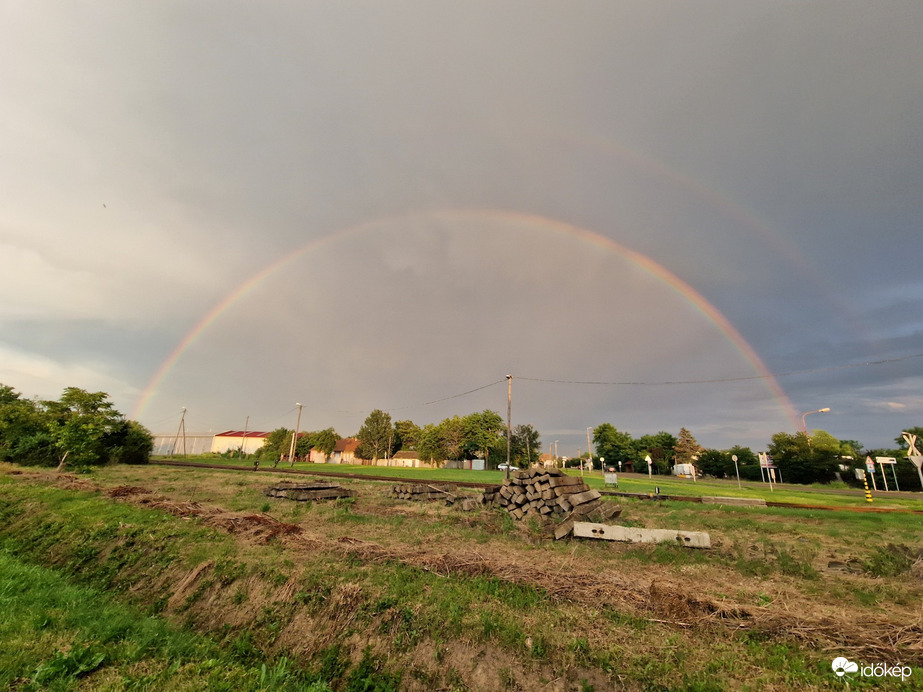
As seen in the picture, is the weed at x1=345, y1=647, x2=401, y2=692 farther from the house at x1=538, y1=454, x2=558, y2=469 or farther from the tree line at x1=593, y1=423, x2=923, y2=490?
the tree line at x1=593, y1=423, x2=923, y2=490

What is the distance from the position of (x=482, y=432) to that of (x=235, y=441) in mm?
88227

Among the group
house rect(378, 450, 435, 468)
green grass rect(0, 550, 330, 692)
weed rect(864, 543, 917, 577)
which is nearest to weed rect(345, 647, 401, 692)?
green grass rect(0, 550, 330, 692)

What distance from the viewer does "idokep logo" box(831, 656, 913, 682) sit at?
5062 mm

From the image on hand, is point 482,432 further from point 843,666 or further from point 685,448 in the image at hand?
point 843,666

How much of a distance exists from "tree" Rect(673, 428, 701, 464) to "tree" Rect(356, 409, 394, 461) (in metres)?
83.4

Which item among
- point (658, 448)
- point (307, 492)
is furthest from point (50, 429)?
point (658, 448)

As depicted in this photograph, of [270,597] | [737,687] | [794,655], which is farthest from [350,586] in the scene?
[794,655]

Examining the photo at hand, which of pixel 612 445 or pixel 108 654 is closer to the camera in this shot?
pixel 108 654

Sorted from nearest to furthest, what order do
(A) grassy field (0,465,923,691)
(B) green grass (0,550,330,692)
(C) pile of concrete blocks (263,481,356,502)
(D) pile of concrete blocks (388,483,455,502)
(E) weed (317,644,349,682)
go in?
(B) green grass (0,550,330,692) < (A) grassy field (0,465,923,691) < (E) weed (317,644,349,682) < (C) pile of concrete blocks (263,481,356,502) < (D) pile of concrete blocks (388,483,455,502)

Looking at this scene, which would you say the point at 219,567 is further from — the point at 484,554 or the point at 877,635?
the point at 877,635

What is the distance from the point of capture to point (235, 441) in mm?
128500

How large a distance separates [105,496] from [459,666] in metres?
19.9

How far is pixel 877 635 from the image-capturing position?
5.68m

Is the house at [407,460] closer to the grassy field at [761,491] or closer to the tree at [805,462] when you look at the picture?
the grassy field at [761,491]
